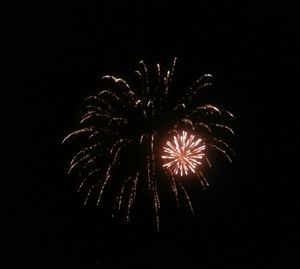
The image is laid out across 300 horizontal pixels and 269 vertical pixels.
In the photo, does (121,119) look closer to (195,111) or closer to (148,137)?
(148,137)

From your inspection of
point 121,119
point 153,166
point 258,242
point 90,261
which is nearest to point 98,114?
point 121,119

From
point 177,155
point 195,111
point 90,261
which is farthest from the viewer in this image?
point 90,261

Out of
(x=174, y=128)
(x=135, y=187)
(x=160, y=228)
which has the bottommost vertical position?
(x=135, y=187)

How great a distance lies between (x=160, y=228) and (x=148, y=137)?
26.2 feet

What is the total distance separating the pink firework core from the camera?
18.7 m

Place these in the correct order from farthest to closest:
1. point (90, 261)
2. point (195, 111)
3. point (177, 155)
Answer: point (90, 261)
point (195, 111)
point (177, 155)

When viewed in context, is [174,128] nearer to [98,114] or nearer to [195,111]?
[195,111]

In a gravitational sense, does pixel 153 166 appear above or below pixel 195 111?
below

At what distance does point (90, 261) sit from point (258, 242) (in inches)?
280

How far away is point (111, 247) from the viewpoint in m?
26.6

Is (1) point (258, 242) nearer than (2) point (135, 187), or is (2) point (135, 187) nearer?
(2) point (135, 187)

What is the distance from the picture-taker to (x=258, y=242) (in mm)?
26422

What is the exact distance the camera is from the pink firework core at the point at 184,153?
61.3 ft

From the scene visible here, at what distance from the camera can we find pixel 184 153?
1870 centimetres
